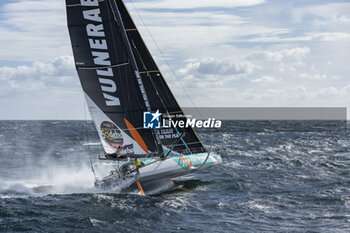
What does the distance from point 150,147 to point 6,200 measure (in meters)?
7.51

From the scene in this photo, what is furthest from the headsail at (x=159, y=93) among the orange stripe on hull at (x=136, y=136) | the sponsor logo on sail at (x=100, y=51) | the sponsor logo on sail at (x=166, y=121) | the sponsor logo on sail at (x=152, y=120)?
the sponsor logo on sail at (x=100, y=51)

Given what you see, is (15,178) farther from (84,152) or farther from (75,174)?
(84,152)

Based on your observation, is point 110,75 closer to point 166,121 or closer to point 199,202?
point 166,121

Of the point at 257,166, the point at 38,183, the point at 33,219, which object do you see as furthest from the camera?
the point at 257,166

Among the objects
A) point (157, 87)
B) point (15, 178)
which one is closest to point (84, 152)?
point (15, 178)

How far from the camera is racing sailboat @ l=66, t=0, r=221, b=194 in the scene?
73.0ft

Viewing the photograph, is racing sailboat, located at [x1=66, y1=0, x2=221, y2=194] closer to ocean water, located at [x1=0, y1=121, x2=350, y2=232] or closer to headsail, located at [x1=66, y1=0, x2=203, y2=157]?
headsail, located at [x1=66, y1=0, x2=203, y2=157]

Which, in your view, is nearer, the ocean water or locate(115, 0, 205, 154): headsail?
the ocean water

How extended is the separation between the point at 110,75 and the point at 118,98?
1227 mm

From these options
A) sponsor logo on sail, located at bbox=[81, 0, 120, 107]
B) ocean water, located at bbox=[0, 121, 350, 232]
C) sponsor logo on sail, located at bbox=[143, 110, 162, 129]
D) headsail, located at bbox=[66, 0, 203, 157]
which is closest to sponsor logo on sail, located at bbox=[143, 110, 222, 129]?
sponsor logo on sail, located at bbox=[143, 110, 162, 129]

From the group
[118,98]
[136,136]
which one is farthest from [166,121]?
[118,98]

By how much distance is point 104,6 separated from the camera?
873 inches

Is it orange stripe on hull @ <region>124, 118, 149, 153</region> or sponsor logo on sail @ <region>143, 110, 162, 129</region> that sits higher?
sponsor logo on sail @ <region>143, 110, 162, 129</region>

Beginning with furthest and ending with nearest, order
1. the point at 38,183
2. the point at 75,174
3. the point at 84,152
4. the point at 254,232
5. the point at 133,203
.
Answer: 1. the point at 84,152
2. the point at 75,174
3. the point at 38,183
4. the point at 133,203
5. the point at 254,232
